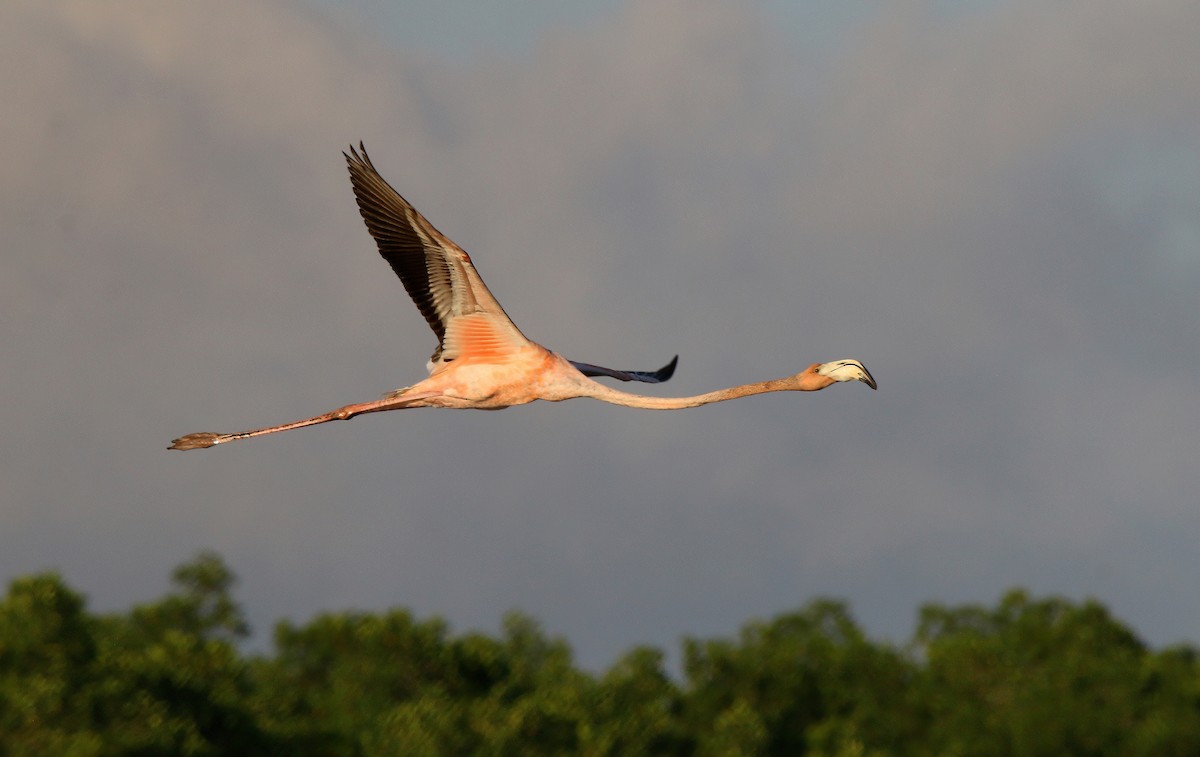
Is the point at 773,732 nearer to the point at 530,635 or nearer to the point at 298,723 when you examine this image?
the point at 530,635

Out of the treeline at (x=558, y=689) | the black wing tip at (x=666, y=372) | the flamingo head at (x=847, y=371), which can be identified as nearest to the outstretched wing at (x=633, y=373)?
the black wing tip at (x=666, y=372)

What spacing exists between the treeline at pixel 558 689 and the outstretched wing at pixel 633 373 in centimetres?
1147

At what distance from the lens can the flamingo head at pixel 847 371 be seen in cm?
1936

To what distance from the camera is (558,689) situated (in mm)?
38844

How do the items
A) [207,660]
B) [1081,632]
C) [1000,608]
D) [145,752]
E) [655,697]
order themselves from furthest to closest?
Answer: [1000,608] → [1081,632] → [655,697] → [207,660] → [145,752]

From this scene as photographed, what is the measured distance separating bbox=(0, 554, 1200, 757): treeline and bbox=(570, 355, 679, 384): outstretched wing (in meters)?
11.5

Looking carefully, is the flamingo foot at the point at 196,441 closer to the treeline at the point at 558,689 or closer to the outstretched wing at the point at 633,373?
the outstretched wing at the point at 633,373

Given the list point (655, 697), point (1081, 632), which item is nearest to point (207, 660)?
point (655, 697)

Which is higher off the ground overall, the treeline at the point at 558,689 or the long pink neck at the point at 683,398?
the long pink neck at the point at 683,398

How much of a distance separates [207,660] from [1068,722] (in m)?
21.0

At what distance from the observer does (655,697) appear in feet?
139

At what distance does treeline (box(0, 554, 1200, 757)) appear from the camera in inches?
1337

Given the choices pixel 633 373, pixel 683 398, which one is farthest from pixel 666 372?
pixel 683 398

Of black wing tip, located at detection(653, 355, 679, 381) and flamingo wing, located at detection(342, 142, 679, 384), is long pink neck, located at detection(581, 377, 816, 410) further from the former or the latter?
black wing tip, located at detection(653, 355, 679, 381)
